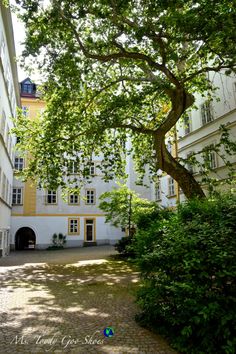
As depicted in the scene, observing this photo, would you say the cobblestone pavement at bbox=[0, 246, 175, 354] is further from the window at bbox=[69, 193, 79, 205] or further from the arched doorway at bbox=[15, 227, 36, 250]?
the arched doorway at bbox=[15, 227, 36, 250]

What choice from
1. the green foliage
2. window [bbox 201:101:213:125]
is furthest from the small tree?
window [bbox 201:101:213:125]

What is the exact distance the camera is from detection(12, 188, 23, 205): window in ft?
109

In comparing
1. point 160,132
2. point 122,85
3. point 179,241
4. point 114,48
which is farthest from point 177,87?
point 179,241

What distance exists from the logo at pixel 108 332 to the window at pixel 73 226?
2873cm

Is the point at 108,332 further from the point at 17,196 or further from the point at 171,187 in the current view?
the point at 17,196

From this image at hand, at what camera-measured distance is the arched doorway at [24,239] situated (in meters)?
35.4

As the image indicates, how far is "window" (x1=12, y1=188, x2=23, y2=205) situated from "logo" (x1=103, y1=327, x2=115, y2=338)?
28976 mm

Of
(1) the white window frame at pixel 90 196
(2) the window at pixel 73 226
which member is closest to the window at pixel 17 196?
(2) the window at pixel 73 226

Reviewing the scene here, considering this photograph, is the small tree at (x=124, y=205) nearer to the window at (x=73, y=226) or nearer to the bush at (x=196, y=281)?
the window at (x=73, y=226)

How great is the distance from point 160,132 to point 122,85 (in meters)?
4.55

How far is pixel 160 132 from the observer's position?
14.1 m

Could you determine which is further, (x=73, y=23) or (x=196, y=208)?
(x=73, y=23)

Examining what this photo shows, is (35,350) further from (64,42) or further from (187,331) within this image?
A: (64,42)

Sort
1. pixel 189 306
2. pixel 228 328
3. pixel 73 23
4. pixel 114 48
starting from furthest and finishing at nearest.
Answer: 1. pixel 114 48
2. pixel 73 23
3. pixel 189 306
4. pixel 228 328
